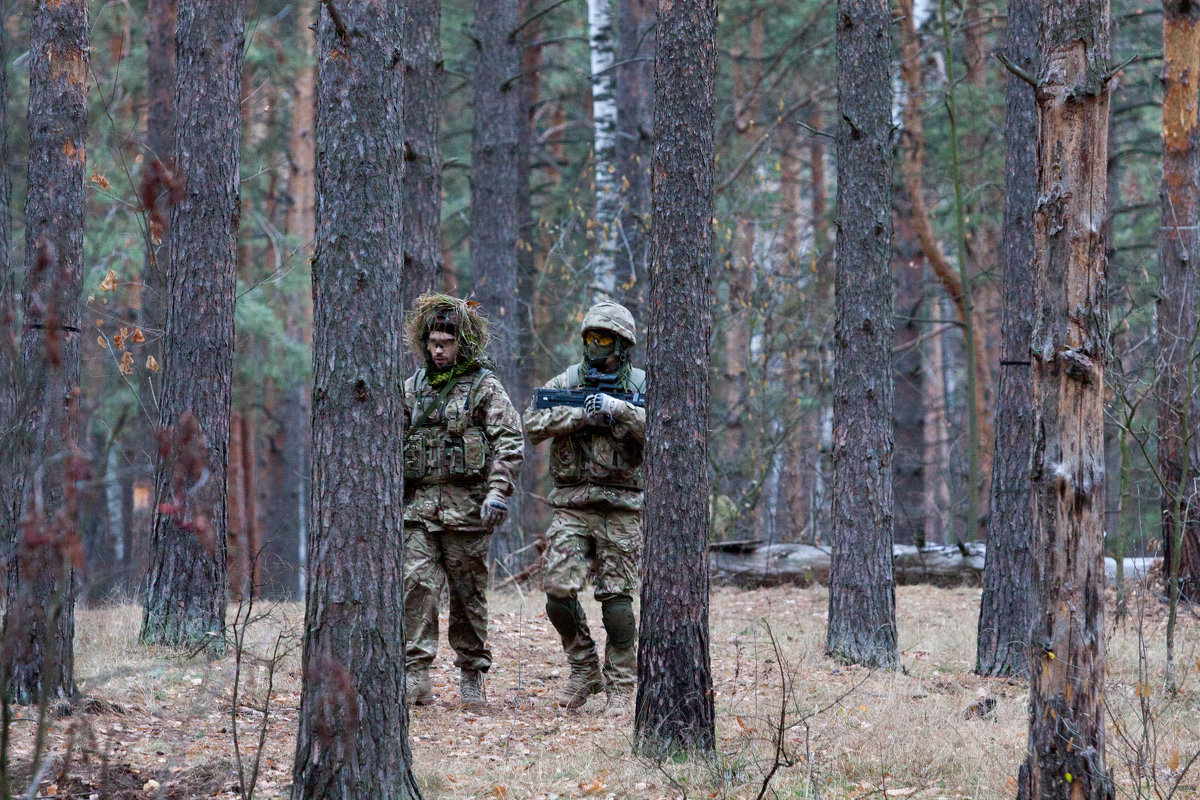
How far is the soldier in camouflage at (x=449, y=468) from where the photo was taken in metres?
6.75

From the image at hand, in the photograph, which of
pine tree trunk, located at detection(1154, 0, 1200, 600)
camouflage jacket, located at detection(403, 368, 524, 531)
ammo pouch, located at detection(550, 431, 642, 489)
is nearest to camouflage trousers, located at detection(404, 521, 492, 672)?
camouflage jacket, located at detection(403, 368, 524, 531)

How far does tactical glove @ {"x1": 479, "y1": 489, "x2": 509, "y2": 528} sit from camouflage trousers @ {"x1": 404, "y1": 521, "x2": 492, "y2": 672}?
26 centimetres

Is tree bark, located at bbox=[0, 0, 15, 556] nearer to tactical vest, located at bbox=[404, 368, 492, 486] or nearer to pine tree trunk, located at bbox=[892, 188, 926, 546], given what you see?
tactical vest, located at bbox=[404, 368, 492, 486]

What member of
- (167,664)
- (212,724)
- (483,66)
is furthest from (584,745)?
(483,66)

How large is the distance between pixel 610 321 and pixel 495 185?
7.39 m

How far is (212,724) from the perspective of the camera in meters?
6.21

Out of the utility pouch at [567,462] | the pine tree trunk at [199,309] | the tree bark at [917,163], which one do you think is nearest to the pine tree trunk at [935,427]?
the tree bark at [917,163]

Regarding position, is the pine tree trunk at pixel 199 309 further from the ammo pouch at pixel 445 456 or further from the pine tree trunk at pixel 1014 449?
the pine tree trunk at pixel 1014 449

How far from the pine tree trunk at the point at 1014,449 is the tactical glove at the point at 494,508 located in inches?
157

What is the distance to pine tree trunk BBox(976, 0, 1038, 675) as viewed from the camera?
26.9 ft

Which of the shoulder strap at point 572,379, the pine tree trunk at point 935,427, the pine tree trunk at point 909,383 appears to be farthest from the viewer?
the pine tree trunk at point 935,427

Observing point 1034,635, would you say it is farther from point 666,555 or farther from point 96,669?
point 96,669

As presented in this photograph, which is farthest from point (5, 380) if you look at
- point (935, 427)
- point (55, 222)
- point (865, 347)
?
point (935, 427)

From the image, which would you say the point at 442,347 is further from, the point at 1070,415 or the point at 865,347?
the point at 1070,415
